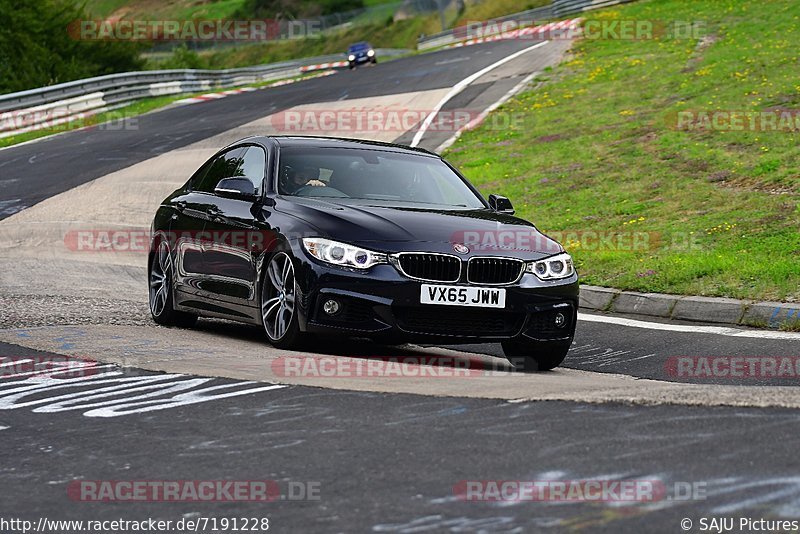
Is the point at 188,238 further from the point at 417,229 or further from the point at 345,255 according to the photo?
the point at 417,229

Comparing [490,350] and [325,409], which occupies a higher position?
[325,409]

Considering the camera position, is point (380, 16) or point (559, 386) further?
point (380, 16)

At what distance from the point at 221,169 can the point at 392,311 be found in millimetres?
3096

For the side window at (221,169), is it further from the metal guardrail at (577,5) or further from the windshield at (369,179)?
the metal guardrail at (577,5)

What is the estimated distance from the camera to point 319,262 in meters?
8.34

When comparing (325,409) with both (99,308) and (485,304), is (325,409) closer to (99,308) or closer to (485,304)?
(485,304)

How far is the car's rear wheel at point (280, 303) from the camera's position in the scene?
336 inches

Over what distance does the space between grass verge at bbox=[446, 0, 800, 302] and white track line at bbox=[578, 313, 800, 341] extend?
74cm

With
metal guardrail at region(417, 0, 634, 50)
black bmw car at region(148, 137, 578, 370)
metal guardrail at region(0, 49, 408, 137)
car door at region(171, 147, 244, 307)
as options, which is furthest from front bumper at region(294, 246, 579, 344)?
metal guardrail at region(417, 0, 634, 50)

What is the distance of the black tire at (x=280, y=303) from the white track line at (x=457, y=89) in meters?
15.1

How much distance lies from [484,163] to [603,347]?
11.6 metres

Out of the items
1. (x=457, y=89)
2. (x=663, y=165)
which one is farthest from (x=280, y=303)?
(x=457, y=89)

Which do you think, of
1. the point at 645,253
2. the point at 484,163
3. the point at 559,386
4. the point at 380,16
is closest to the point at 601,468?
the point at 559,386

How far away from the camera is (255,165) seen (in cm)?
1011
